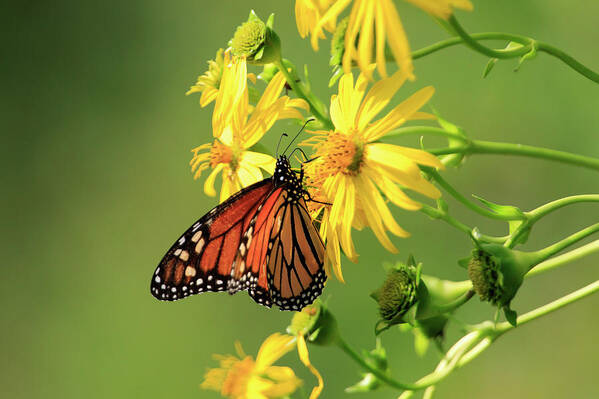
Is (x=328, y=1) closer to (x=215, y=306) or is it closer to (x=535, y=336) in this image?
(x=535, y=336)

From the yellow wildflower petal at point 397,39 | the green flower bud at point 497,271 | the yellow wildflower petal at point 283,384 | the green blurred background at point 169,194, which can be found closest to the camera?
the yellow wildflower petal at point 397,39

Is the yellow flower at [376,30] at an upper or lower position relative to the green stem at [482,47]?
upper

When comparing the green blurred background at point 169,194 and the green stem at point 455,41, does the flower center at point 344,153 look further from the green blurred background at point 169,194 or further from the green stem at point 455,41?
the green blurred background at point 169,194

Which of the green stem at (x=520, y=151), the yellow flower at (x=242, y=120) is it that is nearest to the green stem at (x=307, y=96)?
the yellow flower at (x=242, y=120)

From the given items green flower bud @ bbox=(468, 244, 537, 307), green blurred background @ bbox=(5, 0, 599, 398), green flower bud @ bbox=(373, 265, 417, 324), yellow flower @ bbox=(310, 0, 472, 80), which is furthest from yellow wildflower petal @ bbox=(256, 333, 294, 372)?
green blurred background @ bbox=(5, 0, 599, 398)

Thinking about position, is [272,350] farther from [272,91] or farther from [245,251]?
[272,91]

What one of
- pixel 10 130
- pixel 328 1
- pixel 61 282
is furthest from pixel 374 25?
pixel 10 130

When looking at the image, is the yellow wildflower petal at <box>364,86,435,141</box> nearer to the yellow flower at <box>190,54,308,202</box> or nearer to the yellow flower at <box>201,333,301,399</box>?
the yellow flower at <box>190,54,308,202</box>

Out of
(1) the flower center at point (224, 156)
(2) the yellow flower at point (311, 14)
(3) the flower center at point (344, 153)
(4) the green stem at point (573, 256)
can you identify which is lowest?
(4) the green stem at point (573, 256)
